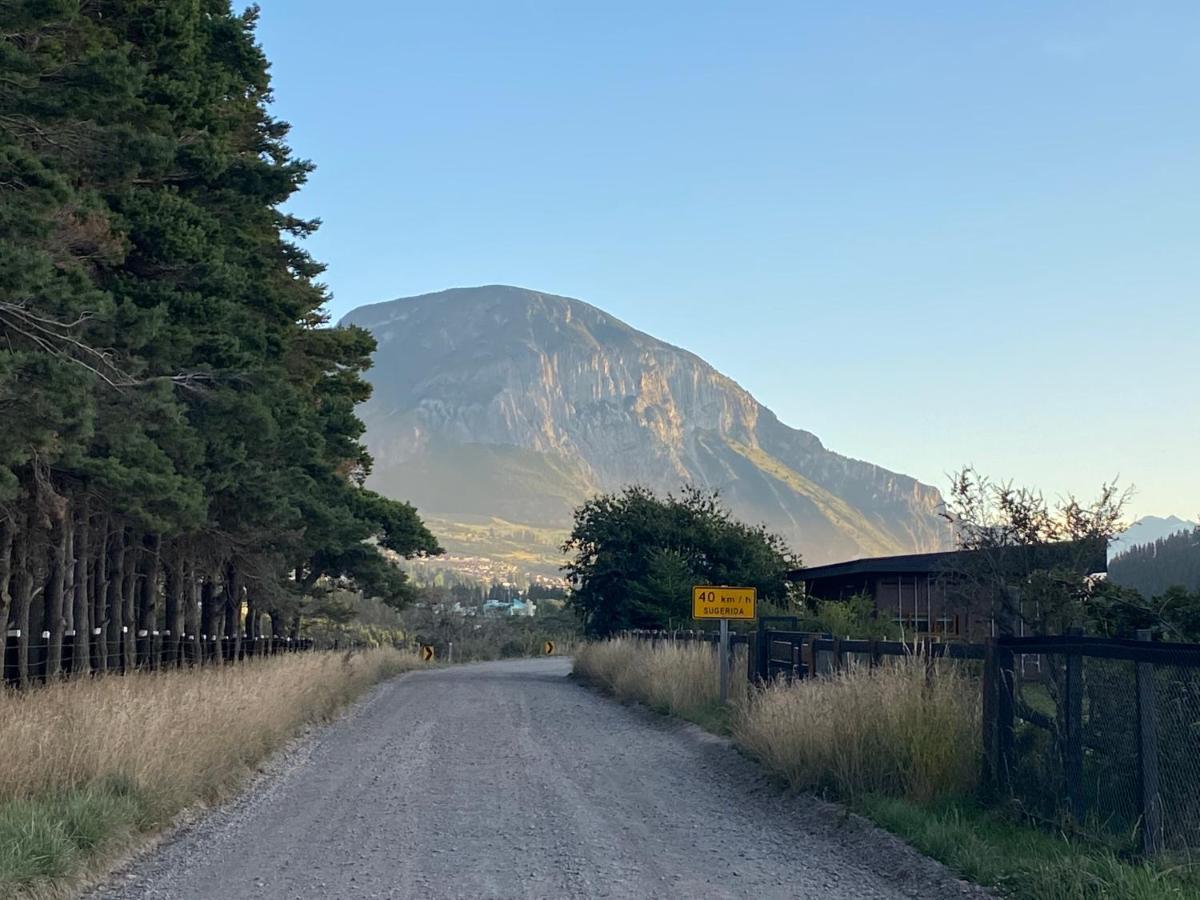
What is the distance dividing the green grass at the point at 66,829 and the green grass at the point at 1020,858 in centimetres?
647

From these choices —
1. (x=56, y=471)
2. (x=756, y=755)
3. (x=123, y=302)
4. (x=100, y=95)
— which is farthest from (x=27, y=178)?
(x=756, y=755)

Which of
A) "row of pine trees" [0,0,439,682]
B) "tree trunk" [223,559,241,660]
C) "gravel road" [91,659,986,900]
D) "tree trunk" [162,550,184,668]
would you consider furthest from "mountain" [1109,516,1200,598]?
"tree trunk" [223,559,241,660]

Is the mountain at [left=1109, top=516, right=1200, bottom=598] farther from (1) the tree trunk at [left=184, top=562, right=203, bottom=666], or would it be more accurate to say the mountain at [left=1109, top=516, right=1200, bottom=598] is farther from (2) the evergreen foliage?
(1) the tree trunk at [left=184, top=562, right=203, bottom=666]

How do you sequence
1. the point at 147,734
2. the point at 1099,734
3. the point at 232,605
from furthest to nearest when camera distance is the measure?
1. the point at 232,605
2. the point at 147,734
3. the point at 1099,734

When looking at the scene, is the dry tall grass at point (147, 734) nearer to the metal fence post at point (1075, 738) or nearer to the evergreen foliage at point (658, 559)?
the metal fence post at point (1075, 738)

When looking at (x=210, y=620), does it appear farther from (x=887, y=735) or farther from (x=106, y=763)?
(x=887, y=735)

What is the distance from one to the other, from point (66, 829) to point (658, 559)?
37680 mm

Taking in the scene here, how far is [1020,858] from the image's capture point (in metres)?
9.24

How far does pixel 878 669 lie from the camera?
1383 centimetres

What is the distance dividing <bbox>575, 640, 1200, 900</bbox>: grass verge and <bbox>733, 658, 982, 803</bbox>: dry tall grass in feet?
0.04

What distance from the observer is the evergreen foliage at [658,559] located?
4688 centimetres

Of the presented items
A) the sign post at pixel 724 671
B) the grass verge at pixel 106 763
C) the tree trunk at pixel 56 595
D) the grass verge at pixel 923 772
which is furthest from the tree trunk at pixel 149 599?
the grass verge at pixel 923 772

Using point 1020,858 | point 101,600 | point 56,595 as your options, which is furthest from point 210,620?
point 1020,858

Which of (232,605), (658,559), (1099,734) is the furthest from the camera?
(658,559)
